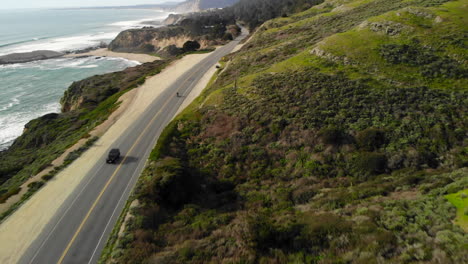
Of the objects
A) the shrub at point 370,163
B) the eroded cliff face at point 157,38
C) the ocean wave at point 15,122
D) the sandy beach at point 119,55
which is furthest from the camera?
the eroded cliff face at point 157,38

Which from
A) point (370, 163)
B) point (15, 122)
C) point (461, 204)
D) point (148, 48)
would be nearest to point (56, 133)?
point (15, 122)

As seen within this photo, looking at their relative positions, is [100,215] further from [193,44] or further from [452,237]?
[193,44]

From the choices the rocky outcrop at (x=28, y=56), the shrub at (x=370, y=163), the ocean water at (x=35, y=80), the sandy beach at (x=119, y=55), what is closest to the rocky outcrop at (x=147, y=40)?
the sandy beach at (x=119, y=55)

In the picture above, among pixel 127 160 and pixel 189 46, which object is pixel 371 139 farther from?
pixel 189 46

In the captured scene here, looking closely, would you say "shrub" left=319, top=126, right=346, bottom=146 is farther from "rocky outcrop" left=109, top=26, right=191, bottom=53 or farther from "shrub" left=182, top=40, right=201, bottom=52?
"rocky outcrop" left=109, top=26, right=191, bottom=53

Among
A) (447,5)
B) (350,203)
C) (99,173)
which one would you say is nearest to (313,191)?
(350,203)

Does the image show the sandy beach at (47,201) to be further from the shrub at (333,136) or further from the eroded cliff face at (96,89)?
the shrub at (333,136)
